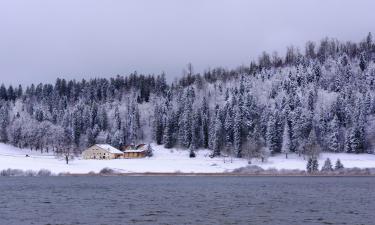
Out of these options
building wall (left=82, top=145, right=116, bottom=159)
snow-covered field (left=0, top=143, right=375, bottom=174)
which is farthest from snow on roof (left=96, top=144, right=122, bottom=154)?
snow-covered field (left=0, top=143, right=375, bottom=174)

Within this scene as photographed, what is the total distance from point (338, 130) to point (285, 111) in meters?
16.6

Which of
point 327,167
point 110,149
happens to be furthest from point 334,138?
point 110,149

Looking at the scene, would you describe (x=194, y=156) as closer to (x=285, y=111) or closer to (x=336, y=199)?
(x=285, y=111)

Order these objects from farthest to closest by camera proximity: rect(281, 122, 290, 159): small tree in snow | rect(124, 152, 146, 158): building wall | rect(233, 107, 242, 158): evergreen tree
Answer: rect(124, 152, 146, 158): building wall
rect(233, 107, 242, 158): evergreen tree
rect(281, 122, 290, 159): small tree in snow

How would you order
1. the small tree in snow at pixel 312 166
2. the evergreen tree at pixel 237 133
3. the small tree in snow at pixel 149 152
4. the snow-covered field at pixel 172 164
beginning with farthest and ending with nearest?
the small tree in snow at pixel 149 152 → the evergreen tree at pixel 237 133 → the snow-covered field at pixel 172 164 → the small tree in snow at pixel 312 166

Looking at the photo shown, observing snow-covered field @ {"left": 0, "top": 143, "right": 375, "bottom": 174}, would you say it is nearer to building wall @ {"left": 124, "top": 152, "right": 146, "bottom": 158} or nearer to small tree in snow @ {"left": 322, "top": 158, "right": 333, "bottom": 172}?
building wall @ {"left": 124, "top": 152, "right": 146, "bottom": 158}

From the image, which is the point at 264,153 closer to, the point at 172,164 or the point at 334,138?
the point at 334,138

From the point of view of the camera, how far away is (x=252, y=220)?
133ft

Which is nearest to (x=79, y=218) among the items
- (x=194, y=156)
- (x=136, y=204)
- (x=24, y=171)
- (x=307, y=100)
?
(x=136, y=204)

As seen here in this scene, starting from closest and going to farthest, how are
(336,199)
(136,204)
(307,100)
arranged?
(136,204) → (336,199) → (307,100)

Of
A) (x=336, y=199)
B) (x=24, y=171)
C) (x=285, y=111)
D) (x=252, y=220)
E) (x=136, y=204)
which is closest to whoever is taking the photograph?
(x=252, y=220)

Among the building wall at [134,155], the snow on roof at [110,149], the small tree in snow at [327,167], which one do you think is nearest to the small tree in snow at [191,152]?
the building wall at [134,155]

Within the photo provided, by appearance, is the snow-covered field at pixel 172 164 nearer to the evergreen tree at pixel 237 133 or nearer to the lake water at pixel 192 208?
the evergreen tree at pixel 237 133

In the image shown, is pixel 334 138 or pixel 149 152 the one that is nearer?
pixel 334 138
